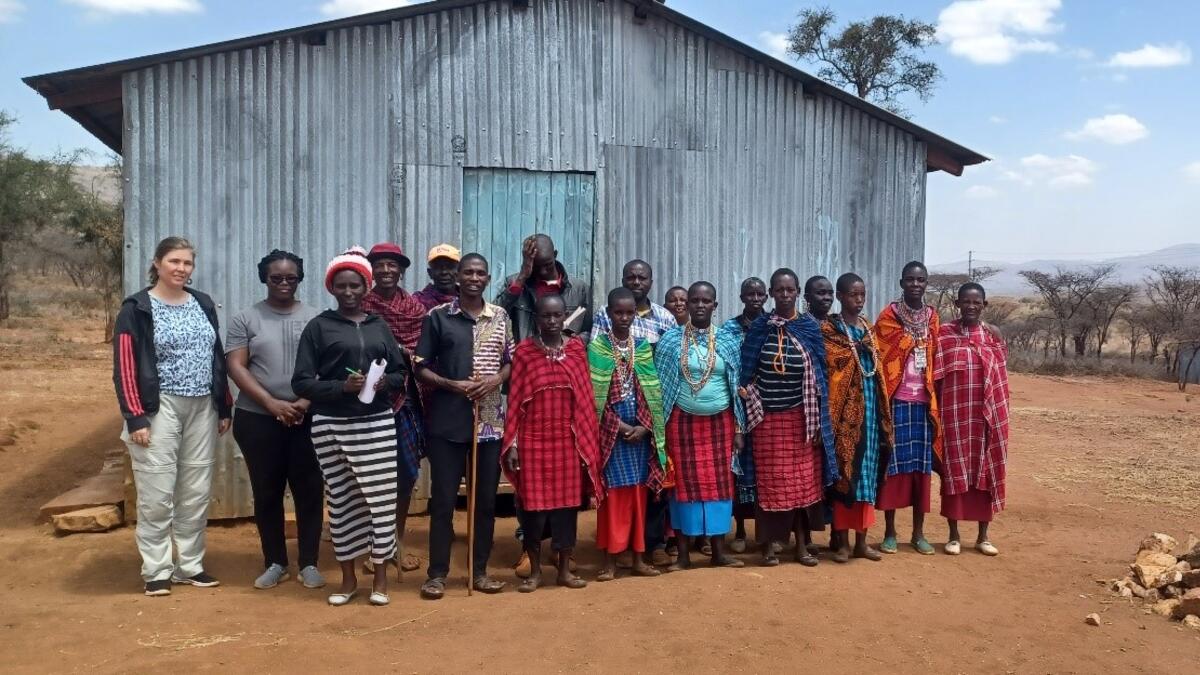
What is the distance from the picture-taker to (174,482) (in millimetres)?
4703

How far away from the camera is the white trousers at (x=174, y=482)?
181 inches

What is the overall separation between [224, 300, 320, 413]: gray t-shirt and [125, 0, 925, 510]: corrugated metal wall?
163 cm

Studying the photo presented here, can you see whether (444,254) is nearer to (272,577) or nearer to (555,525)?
(555,525)

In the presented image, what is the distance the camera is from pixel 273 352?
183 inches

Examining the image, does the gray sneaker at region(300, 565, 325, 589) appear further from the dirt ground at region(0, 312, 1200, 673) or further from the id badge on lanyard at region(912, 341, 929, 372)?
the id badge on lanyard at region(912, 341, 929, 372)

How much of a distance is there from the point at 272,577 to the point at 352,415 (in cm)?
118

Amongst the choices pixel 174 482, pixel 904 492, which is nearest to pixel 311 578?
pixel 174 482

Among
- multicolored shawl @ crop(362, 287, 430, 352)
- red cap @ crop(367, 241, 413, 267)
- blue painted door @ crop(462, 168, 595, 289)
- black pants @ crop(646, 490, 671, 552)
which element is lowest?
black pants @ crop(646, 490, 671, 552)

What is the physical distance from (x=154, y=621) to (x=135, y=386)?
1144 millimetres

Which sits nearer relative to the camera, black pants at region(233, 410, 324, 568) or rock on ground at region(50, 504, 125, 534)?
black pants at region(233, 410, 324, 568)

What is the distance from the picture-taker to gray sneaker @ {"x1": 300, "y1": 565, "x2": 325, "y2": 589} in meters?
4.84

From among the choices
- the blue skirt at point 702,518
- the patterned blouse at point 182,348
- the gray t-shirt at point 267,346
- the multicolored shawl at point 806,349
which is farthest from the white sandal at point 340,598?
the multicolored shawl at point 806,349

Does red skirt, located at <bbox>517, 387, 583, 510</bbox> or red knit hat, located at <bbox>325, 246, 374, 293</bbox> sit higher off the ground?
red knit hat, located at <bbox>325, 246, 374, 293</bbox>

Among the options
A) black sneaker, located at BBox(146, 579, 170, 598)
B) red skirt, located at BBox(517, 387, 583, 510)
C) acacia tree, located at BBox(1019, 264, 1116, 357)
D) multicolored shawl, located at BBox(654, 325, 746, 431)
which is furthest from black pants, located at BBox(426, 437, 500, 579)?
acacia tree, located at BBox(1019, 264, 1116, 357)
